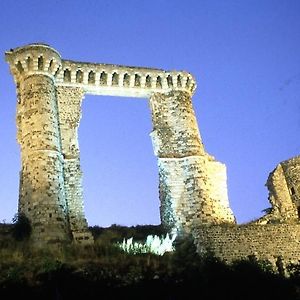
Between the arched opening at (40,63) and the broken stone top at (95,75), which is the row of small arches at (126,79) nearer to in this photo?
the broken stone top at (95,75)

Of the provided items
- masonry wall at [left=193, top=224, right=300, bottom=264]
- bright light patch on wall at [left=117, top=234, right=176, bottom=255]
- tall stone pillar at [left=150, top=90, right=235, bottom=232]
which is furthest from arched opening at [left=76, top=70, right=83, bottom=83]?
masonry wall at [left=193, top=224, right=300, bottom=264]

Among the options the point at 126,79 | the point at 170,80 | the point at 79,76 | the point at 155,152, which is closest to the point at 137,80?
the point at 126,79

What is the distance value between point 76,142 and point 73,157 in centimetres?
80

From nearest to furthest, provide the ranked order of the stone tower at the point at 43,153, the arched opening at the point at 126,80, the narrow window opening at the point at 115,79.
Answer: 1. the stone tower at the point at 43,153
2. the narrow window opening at the point at 115,79
3. the arched opening at the point at 126,80

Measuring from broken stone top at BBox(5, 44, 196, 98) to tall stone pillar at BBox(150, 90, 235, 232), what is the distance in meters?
0.66

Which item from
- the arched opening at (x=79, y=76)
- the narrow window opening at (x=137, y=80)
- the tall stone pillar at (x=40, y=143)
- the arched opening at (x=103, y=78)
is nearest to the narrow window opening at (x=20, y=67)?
the tall stone pillar at (x=40, y=143)

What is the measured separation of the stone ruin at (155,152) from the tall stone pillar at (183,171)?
5 cm

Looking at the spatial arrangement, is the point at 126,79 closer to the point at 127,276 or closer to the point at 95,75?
the point at 95,75

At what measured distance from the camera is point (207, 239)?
19.6 m

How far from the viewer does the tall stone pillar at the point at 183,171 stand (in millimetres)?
22156

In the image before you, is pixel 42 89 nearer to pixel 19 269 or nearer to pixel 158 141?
pixel 158 141

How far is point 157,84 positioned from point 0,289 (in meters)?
14.5

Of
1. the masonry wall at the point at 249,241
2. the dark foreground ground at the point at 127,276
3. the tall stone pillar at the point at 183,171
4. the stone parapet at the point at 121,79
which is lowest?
the dark foreground ground at the point at 127,276

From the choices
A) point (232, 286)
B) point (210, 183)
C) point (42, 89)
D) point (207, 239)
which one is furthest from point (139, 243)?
point (42, 89)
